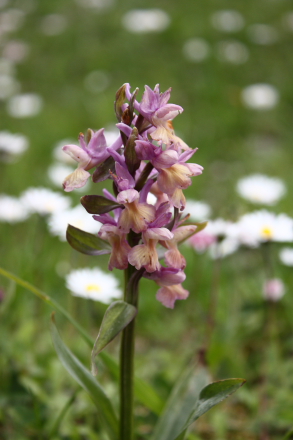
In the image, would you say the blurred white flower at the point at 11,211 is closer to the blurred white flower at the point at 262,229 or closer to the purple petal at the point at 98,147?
the blurred white flower at the point at 262,229

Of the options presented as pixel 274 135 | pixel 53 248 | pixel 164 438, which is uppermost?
pixel 164 438

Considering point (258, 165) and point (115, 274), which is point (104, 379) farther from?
point (258, 165)

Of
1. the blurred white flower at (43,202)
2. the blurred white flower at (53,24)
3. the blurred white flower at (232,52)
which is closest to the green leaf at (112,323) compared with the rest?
the blurred white flower at (43,202)

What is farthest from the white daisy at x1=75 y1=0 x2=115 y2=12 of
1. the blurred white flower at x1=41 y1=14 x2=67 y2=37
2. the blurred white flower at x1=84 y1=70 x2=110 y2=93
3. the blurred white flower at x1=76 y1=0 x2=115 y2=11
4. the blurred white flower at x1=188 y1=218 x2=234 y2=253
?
the blurred white flower at x1=188 y1=218 x2=234 y2=253

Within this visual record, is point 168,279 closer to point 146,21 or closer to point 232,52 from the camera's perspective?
point 232,52

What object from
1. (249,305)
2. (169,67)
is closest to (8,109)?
(169,67)

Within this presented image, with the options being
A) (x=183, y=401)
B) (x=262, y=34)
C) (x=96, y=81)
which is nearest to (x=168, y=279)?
(x=183, y=401)

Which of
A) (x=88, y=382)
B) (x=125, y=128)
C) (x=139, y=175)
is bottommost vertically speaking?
(x=88, y=382)
